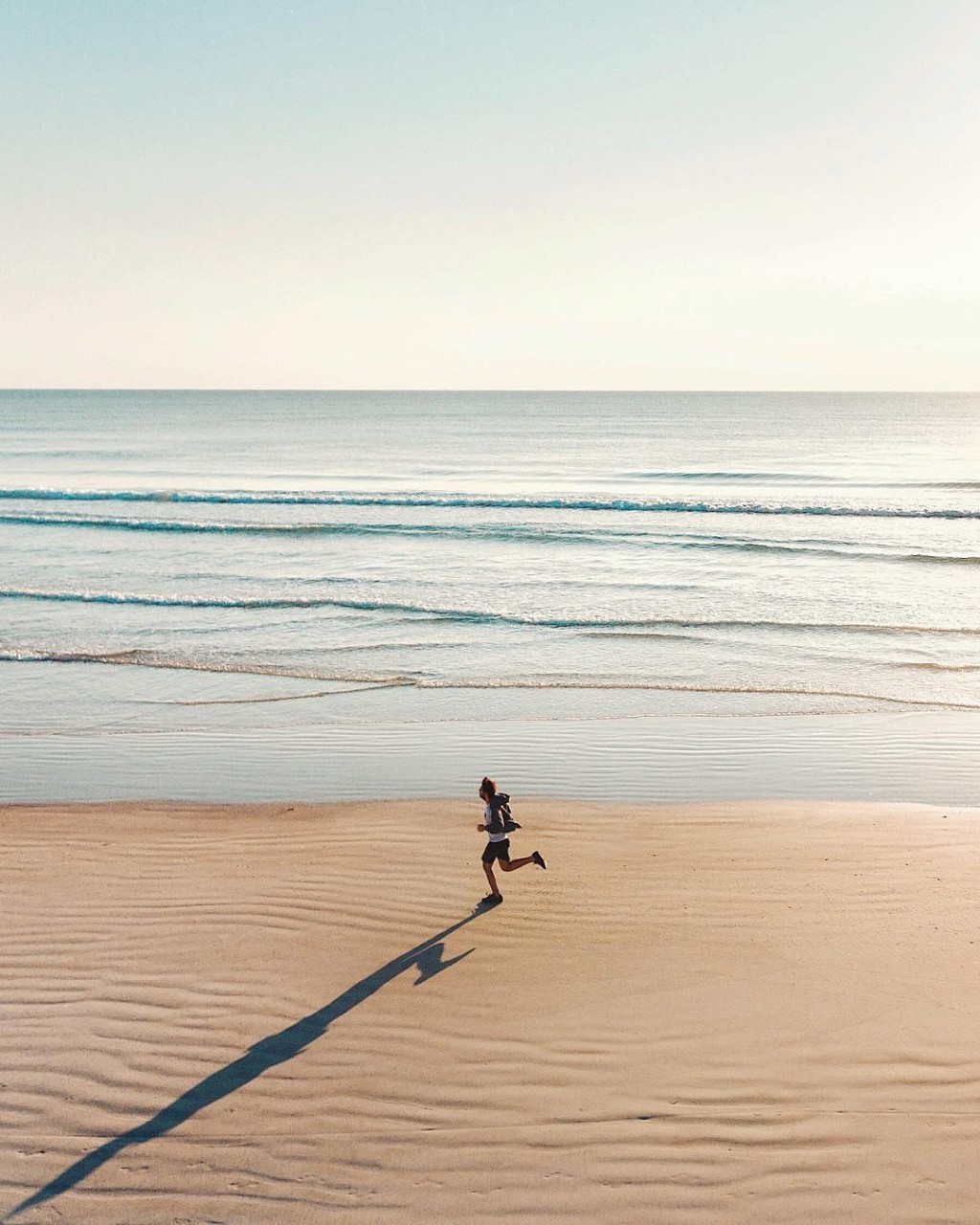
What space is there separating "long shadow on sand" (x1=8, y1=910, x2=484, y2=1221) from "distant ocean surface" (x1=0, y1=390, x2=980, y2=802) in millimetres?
3957

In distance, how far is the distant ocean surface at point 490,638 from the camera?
499 inches

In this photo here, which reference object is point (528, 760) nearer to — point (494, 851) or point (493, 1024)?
point (494, 851)

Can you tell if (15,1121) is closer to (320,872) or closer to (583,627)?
(320,872)

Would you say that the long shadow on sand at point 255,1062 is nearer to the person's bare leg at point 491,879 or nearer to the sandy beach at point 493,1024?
the sandy beach at point 493,1024

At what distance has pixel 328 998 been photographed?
7.24 meters

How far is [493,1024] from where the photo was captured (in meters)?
6.89

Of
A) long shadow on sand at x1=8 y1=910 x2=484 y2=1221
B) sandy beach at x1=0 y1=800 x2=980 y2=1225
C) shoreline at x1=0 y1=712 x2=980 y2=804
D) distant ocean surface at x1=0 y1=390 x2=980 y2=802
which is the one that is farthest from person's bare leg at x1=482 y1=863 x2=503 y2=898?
distant ocean surface at x1=0 y1=390 x2=980 y2=802

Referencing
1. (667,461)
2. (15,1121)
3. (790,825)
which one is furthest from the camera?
(667,461)

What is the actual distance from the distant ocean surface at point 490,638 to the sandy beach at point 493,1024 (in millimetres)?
2146

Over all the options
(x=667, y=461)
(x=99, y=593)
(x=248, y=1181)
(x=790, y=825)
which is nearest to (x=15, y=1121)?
(x=248, y=1181)

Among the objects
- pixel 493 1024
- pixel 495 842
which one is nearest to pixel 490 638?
pixel 495 842

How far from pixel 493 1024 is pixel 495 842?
1946 mm

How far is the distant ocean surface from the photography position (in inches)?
499

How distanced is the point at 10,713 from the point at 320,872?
7.65m
